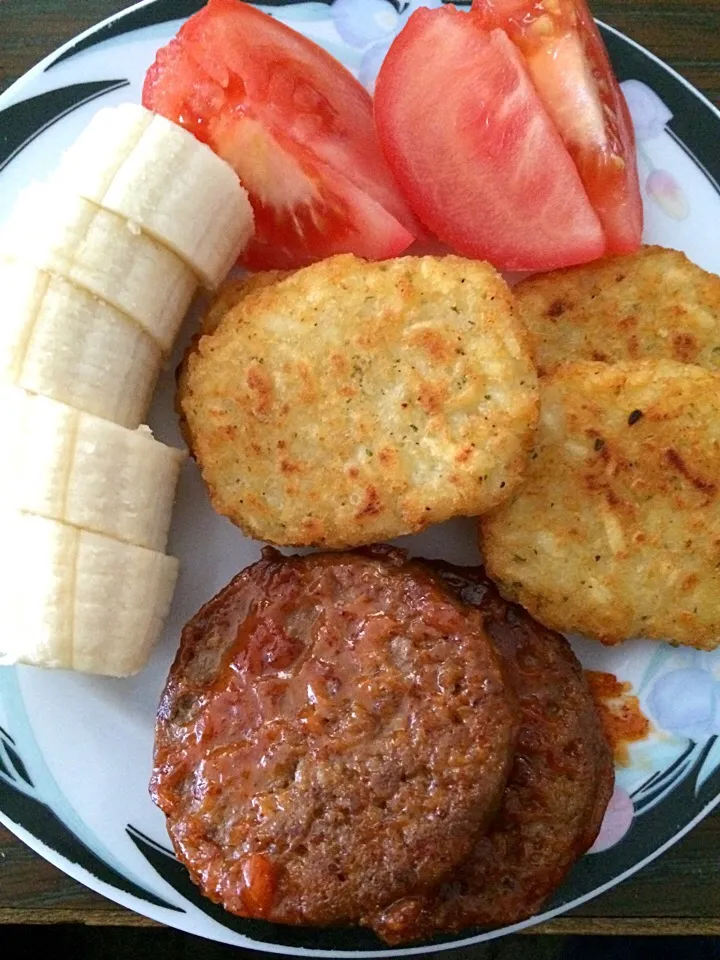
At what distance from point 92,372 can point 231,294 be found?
429mm

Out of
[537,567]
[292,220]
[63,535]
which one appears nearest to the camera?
[63,535]

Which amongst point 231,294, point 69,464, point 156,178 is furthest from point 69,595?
point 156,178

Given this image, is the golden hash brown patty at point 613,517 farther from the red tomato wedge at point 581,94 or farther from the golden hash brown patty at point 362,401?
the red tomato wedge at point 581,94

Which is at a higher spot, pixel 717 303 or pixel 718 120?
pixel 718 120

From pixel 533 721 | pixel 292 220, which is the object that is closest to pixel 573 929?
pixel 533 721

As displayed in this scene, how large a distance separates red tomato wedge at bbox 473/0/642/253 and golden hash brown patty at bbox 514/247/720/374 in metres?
0.08

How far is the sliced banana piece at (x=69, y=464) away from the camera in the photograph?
178 cm

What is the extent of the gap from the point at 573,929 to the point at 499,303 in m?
1.79

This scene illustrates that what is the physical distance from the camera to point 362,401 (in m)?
1.86

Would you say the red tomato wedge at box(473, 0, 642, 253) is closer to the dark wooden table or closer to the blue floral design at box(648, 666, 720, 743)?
the dark wooden table

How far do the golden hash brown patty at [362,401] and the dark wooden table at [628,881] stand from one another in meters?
1.10

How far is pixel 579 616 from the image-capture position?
75.8 inches

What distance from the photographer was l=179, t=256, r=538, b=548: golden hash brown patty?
179 cm

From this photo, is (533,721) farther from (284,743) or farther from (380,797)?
(284,743)
